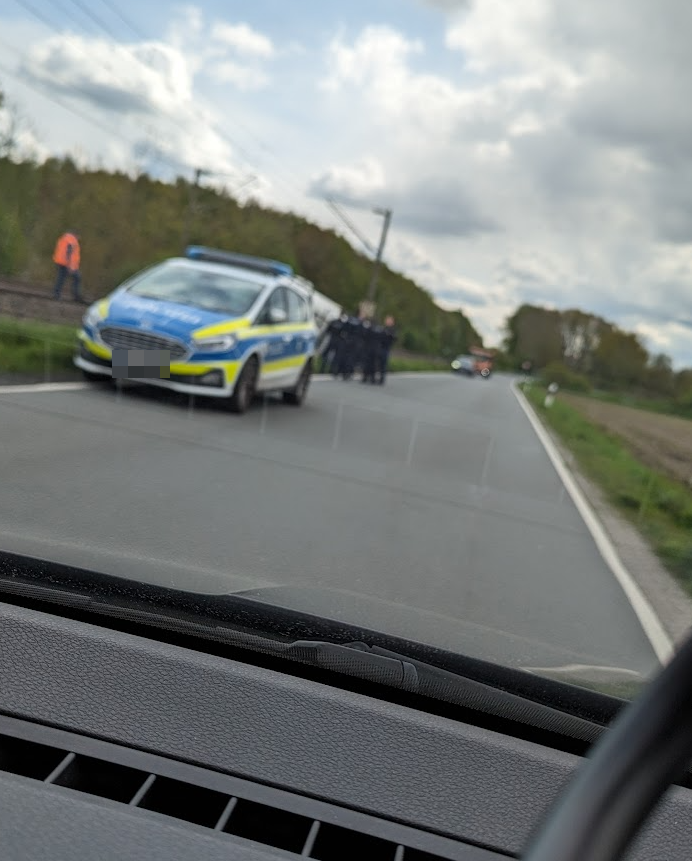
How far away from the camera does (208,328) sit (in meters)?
13.0

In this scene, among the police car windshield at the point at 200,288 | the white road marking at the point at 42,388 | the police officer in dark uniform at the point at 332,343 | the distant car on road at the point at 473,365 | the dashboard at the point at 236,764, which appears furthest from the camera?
the distant car on road at the point at 473,365

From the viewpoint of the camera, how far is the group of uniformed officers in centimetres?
2772

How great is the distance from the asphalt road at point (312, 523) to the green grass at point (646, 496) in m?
0.81

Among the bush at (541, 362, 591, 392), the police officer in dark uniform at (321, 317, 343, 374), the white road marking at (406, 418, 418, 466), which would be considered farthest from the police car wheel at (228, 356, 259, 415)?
the bush at (541, 362, 591, 392)

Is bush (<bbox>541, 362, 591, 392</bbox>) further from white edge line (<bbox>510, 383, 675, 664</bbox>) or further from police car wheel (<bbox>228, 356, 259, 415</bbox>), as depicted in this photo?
police car wheel (<bbox>228, 356, 259, 415</bbox>)

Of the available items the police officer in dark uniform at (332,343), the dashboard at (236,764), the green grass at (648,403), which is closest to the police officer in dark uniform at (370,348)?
the police officer in dark uniform at (332,343)

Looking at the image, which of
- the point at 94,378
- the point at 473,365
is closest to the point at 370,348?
the point at 94,378

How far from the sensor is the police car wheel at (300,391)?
1669 cm

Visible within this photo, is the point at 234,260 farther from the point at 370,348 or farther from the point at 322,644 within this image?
the point at 322,644

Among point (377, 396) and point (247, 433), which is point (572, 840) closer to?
point (247, 433)

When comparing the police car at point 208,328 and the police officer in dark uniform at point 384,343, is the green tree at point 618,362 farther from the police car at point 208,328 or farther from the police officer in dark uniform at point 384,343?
the police car at point 208,328

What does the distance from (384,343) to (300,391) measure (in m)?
12.9

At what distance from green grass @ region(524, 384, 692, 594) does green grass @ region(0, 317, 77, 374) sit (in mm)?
7689

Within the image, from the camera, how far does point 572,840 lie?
32.8 inches
